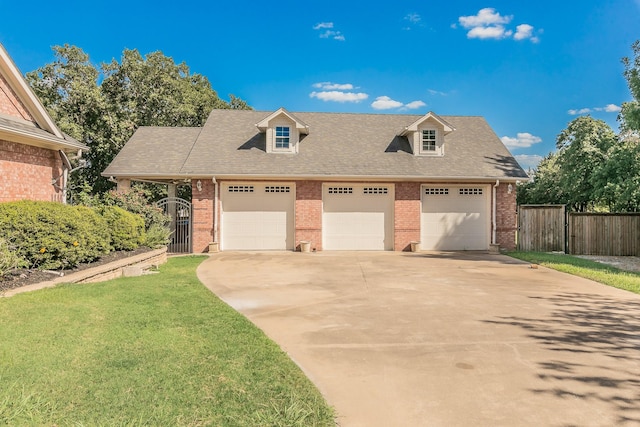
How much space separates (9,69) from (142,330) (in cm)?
1042

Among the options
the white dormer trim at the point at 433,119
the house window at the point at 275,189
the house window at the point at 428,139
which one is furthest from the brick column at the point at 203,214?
the house window at the point at 428,139

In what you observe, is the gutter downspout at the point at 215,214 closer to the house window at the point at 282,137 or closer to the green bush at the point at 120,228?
the house window at the point at 282,137

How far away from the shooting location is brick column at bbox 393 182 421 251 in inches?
631


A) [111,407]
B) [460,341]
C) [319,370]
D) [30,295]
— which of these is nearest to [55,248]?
[30,295]

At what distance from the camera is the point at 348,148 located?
682 inches

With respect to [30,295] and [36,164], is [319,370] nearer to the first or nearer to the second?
[30,295]

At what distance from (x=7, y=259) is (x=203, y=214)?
8754 mm

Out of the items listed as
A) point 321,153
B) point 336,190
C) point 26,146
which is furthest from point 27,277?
point 321,153

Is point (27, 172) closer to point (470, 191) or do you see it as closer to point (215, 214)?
point (215, 214)

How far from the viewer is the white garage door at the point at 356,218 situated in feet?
53.0

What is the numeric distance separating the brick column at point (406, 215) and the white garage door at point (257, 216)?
4280mm

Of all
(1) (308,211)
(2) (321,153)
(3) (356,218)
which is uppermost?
(2) (321,153)

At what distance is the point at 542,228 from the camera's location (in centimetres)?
1620

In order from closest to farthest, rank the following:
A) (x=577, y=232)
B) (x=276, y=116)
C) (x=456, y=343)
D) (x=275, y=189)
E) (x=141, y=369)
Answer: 1. (x=141, y=369)
2. (x=456, y=343)
3. (x=577, y=232)
4. (x=275, y=189)
5. (x=276, y=116)
